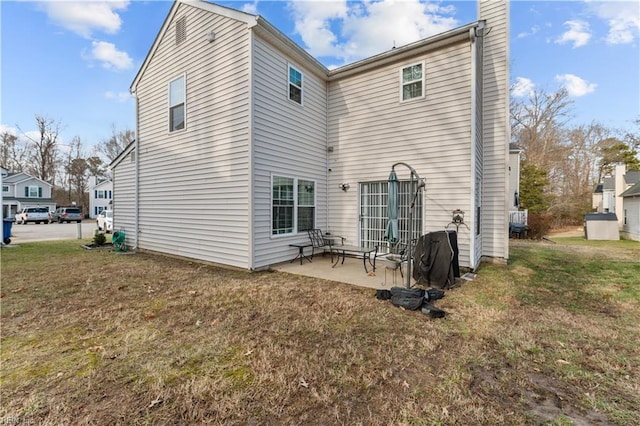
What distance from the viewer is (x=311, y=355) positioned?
2896mm

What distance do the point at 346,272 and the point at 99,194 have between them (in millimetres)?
43893

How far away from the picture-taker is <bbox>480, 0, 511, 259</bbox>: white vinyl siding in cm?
733

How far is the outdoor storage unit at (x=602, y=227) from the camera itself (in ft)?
49.1

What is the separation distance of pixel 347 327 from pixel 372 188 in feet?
17.6

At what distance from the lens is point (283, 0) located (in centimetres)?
864

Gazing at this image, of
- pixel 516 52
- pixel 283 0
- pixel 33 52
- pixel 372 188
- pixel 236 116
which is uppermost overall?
pixel 516 52

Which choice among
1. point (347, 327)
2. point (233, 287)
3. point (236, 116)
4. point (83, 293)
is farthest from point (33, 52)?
point (347, 327)

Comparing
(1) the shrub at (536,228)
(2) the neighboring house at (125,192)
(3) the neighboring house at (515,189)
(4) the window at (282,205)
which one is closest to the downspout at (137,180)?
(2) the neighboring house at (125,192)

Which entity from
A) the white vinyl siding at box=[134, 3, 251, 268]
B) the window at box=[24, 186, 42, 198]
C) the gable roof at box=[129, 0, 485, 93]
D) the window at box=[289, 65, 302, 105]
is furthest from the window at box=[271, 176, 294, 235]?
the window at box=[24, 186, 42, 198]

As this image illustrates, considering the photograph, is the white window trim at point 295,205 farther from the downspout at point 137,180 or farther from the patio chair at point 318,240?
the downspout at point 137,180

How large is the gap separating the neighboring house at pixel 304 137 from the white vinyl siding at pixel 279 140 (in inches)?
1.7

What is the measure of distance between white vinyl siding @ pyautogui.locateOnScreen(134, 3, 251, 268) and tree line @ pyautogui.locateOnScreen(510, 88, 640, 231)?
23306 mm

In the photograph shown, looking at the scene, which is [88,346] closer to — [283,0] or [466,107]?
[466,107]

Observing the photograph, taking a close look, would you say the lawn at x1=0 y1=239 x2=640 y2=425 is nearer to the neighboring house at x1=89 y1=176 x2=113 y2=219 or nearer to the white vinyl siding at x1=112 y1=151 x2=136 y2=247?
the white vinyl siding at x1=112 y1=151 x2=136 y2=247
